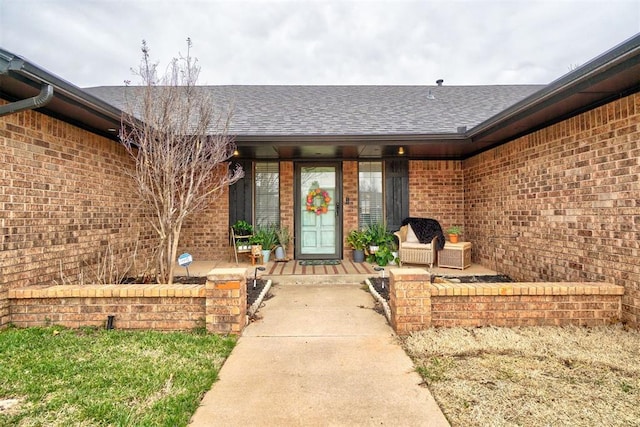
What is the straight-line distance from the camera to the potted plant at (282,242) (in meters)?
6.58

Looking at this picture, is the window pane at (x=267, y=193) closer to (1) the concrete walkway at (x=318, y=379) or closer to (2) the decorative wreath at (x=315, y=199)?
(2) the decorative wreath at (x=315, y=199)

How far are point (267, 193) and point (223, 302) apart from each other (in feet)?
13.6

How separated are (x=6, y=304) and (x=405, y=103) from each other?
7.84 meters

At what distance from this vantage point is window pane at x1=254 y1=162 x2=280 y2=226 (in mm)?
6863

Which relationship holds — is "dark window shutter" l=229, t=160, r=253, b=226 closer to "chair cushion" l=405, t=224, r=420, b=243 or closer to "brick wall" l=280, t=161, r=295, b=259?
"brick wall" l=280, t=161, r=295, b=259

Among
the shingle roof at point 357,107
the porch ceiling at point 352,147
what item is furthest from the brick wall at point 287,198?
the shingle roof at point 357,107

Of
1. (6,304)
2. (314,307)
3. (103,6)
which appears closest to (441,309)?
(314,307)

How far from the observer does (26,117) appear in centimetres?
326

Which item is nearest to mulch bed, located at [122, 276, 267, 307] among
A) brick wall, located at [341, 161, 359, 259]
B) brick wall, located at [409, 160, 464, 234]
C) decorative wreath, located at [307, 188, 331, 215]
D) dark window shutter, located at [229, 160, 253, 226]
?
dark window shutter, located at [229, 160, 253, 226]

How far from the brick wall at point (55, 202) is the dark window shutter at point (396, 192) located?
4.93m

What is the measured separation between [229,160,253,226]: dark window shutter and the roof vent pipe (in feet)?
13.2

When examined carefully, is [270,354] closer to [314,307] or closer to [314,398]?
[314,398]

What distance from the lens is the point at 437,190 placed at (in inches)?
271

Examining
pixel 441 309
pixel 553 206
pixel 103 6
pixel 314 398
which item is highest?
pixel 103 6
